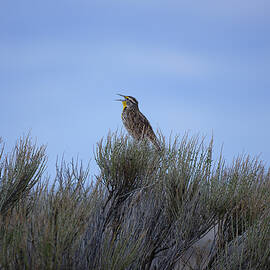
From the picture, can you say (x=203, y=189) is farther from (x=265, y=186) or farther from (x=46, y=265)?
(x=46, y=265)

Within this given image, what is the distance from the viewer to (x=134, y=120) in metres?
8.77

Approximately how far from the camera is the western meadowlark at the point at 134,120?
850 cm

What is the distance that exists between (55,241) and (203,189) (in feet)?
8.22

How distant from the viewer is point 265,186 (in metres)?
5.56

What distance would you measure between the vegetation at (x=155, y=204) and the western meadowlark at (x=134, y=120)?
227 cm

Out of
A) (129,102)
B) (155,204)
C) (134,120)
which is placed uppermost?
(129,102)

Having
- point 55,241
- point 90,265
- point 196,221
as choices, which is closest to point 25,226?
point 55,241

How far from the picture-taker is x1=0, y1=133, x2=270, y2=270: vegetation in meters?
3.84

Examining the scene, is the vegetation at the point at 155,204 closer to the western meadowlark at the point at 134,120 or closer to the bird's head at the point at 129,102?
the western meadowlark at the point at 134,120

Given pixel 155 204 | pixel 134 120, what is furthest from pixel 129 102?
pixel 155 204

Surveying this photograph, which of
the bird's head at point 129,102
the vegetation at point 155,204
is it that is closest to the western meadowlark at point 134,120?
the bird's head at point 129,102

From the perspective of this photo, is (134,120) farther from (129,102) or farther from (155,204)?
(155,204)

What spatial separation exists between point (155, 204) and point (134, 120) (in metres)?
3.83

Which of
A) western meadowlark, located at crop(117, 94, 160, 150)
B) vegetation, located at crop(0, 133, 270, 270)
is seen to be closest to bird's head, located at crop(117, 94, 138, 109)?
western meadowlark, located at crop(117, 94, 160, 150)
